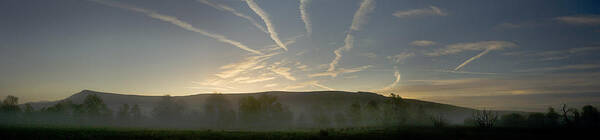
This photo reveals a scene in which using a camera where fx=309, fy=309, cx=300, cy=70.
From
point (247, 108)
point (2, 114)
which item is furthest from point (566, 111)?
point (2, 114)

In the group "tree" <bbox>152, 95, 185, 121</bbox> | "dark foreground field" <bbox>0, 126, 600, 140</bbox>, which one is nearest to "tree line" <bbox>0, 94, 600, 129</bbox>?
"tree" <bbox>152, 95, 185, 121</bbox>

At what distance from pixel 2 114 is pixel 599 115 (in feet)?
776

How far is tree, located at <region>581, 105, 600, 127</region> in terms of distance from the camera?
116213mm

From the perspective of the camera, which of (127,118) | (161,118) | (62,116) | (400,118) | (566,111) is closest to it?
(566,111)

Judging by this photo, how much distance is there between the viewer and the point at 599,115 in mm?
121750

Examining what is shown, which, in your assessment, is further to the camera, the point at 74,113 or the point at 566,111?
the point at 74,113

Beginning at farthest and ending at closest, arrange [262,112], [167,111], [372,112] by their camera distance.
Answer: [167,111] → [372,112] → [262,112]

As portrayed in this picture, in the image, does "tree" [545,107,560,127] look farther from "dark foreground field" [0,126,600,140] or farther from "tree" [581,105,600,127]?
"dark foreground field" [0,126,600,140]

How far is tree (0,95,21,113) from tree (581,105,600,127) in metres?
224

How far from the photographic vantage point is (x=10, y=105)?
427ft

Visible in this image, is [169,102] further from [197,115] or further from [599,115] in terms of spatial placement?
[599,115]

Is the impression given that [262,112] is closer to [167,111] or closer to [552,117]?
[167,111]

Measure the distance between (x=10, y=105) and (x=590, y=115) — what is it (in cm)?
23550

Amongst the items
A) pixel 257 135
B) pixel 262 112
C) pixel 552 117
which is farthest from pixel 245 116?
pixel 552 117
